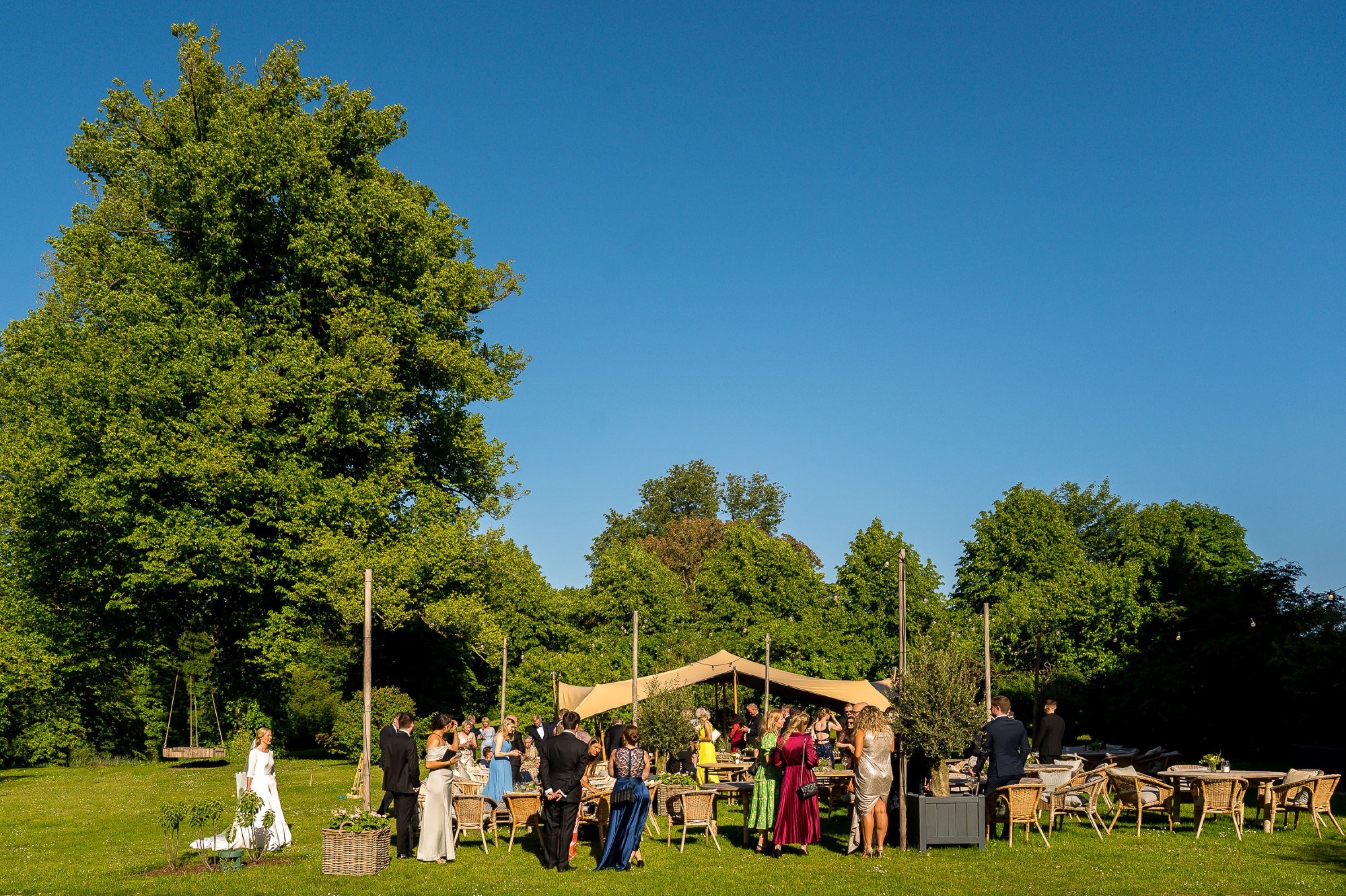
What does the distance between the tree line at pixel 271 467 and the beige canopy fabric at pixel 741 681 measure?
8.42ft

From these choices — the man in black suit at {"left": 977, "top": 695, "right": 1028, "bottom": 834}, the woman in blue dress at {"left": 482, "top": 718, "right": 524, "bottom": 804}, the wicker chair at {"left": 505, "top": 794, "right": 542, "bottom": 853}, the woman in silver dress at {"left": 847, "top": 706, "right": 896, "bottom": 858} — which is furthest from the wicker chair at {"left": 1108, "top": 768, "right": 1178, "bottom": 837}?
the woman in blue dress at {"left": 482, "top": 718, "right": 524, "bottom": 804}

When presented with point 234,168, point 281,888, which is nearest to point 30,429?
point 234,168

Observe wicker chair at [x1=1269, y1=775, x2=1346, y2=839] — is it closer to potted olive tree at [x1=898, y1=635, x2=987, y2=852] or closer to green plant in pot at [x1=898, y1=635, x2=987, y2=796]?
potted olive tree at [x1=898, y1=635, x2=987, y2=852]

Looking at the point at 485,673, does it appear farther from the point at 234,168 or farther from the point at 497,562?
the point at 234,168

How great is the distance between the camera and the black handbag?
36.0ft

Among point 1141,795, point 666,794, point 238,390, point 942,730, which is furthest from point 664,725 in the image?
point 238,390

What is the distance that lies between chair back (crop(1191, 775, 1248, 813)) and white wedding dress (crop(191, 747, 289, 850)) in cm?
1031

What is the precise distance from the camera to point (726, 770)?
15711mm

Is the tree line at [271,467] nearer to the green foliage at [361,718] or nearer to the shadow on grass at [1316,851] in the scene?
the green foliage at [361,718]

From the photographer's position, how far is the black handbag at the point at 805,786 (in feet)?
36.0

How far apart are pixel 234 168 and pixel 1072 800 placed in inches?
777

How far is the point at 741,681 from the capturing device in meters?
24.4

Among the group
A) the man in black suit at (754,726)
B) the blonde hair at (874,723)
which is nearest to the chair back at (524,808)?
the blonde hair at (874,723)

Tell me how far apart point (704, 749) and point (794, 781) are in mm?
4399
